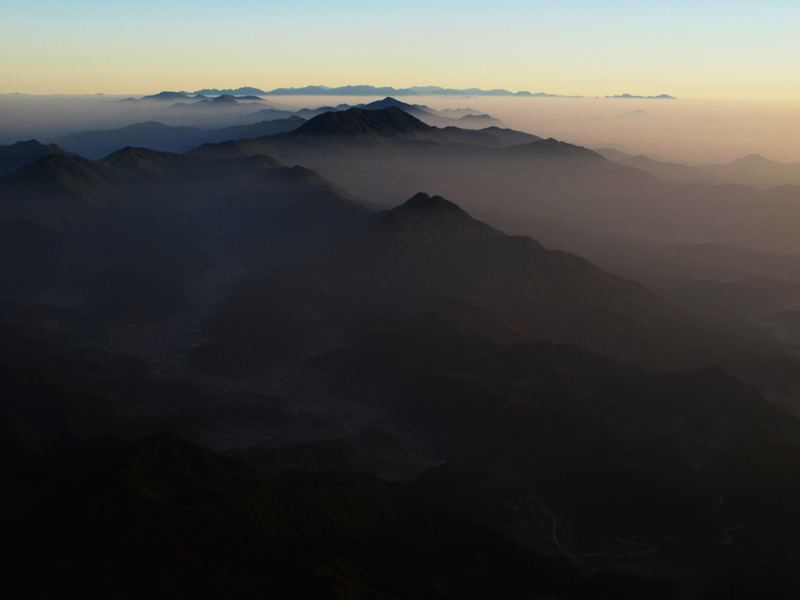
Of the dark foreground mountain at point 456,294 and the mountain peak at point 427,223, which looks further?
the mountain peak at point 427,223

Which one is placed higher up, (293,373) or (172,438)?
(172,438)

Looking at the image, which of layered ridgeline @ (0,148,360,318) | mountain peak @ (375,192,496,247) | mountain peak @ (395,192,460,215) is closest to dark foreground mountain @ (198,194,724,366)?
mountain peak @ (375,192,496,247)

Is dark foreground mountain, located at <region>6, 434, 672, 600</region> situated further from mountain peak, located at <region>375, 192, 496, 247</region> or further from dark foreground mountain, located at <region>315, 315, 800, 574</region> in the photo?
mountain peak, located at <region>375, 192, 496, 247</region>

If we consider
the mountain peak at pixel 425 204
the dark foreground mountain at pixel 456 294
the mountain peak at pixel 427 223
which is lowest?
the dark foreground mountain at pixel 456 294

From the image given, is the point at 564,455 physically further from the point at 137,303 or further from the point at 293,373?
the point at 137,303

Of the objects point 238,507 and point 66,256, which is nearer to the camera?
point 238,507

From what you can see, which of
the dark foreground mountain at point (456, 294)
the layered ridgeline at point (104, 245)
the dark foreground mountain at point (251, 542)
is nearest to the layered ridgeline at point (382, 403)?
the dark foreground mountain at point (251, 542)

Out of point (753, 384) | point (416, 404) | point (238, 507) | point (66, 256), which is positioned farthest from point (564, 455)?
point (66, 256)

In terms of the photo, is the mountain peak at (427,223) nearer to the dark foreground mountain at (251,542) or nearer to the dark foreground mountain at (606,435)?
the dark foreground mountain at (606,435)

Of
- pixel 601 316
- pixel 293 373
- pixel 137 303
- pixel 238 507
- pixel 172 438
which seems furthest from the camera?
pixel 137 303

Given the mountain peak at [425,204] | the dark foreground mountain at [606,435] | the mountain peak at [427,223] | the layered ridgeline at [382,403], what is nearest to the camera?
the layered ridgeline at [382,403]

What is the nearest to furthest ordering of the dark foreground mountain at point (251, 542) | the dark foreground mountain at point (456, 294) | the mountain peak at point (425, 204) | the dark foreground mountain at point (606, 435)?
1. the dark foreground mountain at point (251, 542)
2. the dark foreground mountain at point (606, 435)
3. the dark foreground mountain at point (456, 294)
4. the mountain peak at point (425, 204)
